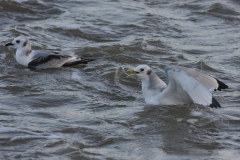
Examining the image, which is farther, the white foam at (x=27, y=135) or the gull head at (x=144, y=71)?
the gull head at (x=144, y=71)

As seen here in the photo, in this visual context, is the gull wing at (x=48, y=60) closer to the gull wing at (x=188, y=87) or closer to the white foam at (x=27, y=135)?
the gull wing at (x=188, y=87)

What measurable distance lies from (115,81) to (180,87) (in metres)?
1.84

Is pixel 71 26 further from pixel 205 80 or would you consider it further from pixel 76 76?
pixel 205 80

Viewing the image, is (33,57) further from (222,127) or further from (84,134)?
(222,127)

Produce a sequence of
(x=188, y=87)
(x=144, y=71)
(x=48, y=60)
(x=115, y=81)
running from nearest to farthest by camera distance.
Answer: (x=188, y=87), (x=144, y=71), (x=115, y=81), (x=48, y=60)

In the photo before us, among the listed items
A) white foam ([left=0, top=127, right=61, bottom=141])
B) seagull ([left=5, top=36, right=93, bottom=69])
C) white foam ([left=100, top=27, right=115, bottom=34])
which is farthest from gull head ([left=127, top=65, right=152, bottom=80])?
white foam ([left=100, top=27, right=115, bottom=34])

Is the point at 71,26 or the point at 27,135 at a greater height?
the point at 71,26

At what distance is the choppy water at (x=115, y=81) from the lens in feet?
14.9

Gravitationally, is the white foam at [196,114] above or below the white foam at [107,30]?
below

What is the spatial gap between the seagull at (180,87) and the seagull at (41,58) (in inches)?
88.4

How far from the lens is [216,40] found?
9445mm

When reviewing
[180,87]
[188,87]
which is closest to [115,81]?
[180,87]

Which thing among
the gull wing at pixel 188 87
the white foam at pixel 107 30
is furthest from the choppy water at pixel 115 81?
the gull wing at pixel 188 87

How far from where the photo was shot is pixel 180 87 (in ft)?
17.7
